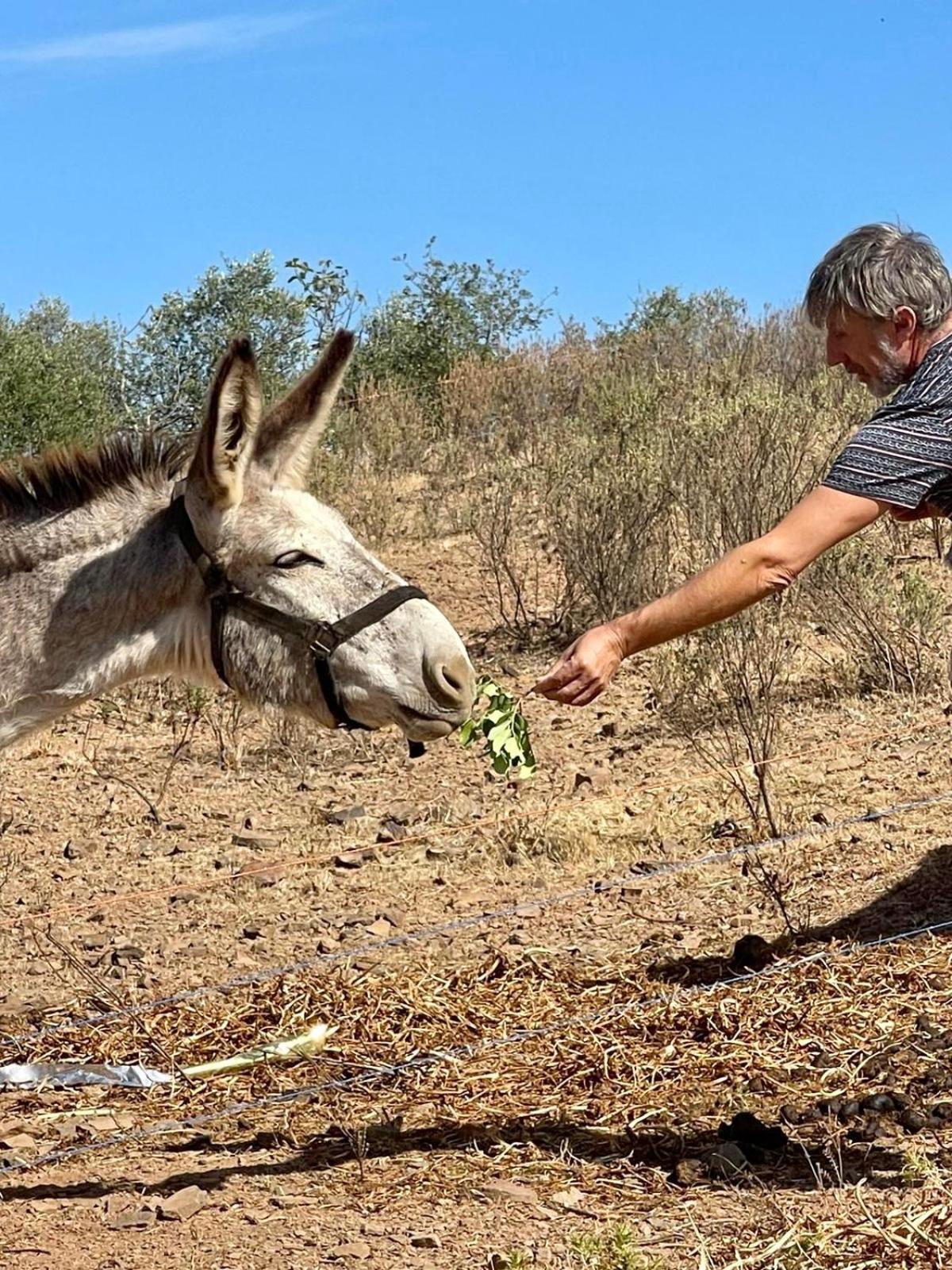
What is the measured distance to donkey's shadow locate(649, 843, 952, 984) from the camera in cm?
557

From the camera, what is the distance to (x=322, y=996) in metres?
5.67

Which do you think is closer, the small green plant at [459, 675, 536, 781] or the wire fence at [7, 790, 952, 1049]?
the small green plant at [459, 675, 536, 781]

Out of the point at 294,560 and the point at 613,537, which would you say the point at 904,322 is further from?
the point at 613,537

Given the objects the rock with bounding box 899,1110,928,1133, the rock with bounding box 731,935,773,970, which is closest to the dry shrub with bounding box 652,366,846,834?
the rock with bounding box 731,935,773,970

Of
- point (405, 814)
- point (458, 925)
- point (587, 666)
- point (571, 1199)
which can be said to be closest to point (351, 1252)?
point (571, 1199)

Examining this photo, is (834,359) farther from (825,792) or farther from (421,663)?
(825,792)

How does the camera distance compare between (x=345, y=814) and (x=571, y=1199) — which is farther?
(x=345, y=814)

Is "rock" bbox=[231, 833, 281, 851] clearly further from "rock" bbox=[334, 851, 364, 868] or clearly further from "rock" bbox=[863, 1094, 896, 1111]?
"rock" bbox=[863, 1094, 896, 1111]

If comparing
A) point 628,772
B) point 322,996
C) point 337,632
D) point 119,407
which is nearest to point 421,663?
point 337,632

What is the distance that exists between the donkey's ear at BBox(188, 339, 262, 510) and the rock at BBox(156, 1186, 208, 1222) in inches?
72.7

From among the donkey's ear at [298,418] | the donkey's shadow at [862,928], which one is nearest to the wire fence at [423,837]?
the donkey's shadow at [862,928]

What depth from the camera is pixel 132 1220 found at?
12.8ft

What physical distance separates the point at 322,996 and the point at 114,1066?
2.71 ft

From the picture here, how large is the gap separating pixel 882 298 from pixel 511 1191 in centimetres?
243
